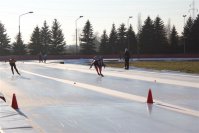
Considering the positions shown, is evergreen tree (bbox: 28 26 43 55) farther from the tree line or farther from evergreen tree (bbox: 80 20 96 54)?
evergreen tree (bbox: 80 20 96 54)

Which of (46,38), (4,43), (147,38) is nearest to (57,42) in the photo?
(46,38)

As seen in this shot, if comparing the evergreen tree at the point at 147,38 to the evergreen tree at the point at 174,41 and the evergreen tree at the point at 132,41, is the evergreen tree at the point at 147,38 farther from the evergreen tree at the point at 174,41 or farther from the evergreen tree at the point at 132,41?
the evergreen tree at the point at 174,41

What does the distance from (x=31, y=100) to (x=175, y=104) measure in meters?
4.68

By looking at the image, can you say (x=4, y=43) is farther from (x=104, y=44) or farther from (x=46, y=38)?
(x=104, y=44)

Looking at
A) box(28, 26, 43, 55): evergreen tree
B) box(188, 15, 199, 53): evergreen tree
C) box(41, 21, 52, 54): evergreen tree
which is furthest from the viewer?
box(41, 21, 52, 54): evergreen tree

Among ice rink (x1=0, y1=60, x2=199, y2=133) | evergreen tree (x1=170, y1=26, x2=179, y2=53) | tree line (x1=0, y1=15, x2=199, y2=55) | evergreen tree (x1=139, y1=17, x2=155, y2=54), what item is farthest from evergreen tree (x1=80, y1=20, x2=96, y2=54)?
ice rink (x1=0, y1=60, x2=199, y2=133)

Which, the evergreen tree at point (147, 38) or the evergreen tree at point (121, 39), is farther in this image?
the evergreen tree at point (121, 39)

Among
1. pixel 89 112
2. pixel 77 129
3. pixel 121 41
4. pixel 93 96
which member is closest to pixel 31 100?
pixel 93 96

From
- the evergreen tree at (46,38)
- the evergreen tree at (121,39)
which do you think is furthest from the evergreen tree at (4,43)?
the evergreen tree at (121,39)

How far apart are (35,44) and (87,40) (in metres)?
12.8

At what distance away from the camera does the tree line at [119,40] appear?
100250 mm

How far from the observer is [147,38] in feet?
347

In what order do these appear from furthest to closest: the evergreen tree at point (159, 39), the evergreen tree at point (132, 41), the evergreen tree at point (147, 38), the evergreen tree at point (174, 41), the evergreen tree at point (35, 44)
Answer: the evergreen tree at point (35, 44)
the evergreen tree at point (132, 41)
the evergreen tree at point (147, 38)
the evergreen tree at point (159, 39)
the evergreen tree at point (174, 41)

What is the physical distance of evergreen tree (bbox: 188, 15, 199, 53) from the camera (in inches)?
3807
